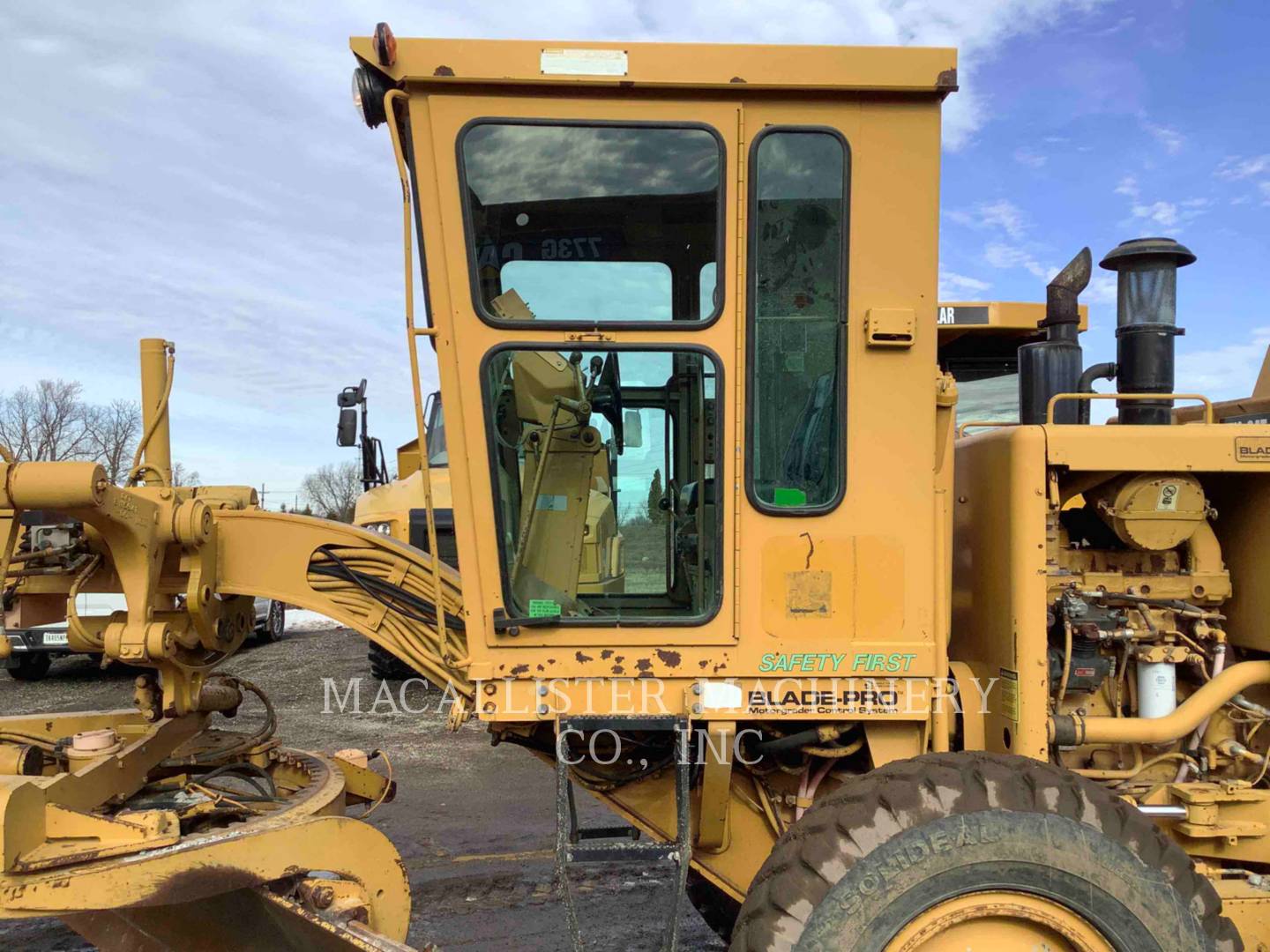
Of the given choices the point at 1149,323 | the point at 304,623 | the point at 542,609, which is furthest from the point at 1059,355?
the point at 304,623

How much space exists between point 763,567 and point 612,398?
731 millimetres

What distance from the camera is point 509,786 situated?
632cm

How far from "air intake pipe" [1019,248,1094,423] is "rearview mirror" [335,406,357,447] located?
7295 mm

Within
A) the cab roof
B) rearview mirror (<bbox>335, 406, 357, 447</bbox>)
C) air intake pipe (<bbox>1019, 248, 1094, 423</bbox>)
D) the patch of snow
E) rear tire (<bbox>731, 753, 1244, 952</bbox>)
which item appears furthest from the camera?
the patch of snow

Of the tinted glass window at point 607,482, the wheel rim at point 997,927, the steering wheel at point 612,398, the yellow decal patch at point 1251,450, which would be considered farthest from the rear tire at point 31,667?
the yellow decal patch at point 1251,450

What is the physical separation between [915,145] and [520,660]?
6.20 feet

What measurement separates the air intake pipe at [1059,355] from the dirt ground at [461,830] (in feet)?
8.86

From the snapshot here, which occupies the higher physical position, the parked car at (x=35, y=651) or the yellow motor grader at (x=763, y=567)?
the yellow motor grader at (x=763, y=567)

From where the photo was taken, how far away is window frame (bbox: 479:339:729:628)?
2.56m

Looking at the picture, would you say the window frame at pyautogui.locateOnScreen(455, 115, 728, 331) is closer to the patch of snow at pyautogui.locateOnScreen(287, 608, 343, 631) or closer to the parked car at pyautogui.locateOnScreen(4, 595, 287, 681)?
the parked car at pyautogui.locateOnScreen(4, 595, 287, 681)

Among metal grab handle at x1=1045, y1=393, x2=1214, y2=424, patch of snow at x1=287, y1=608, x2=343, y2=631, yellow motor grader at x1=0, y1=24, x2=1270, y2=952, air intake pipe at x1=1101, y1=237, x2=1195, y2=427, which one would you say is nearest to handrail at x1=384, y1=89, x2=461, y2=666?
yellow motor grader at x1=0, y1=24, x2=1270, y2=952

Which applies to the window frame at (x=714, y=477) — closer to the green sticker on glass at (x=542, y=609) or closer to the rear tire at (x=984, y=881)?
the green sticker on glass at (x=542, y=609)

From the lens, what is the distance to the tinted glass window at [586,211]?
2.54 metres

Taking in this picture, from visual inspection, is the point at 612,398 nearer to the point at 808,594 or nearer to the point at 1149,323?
the point at 808,594
